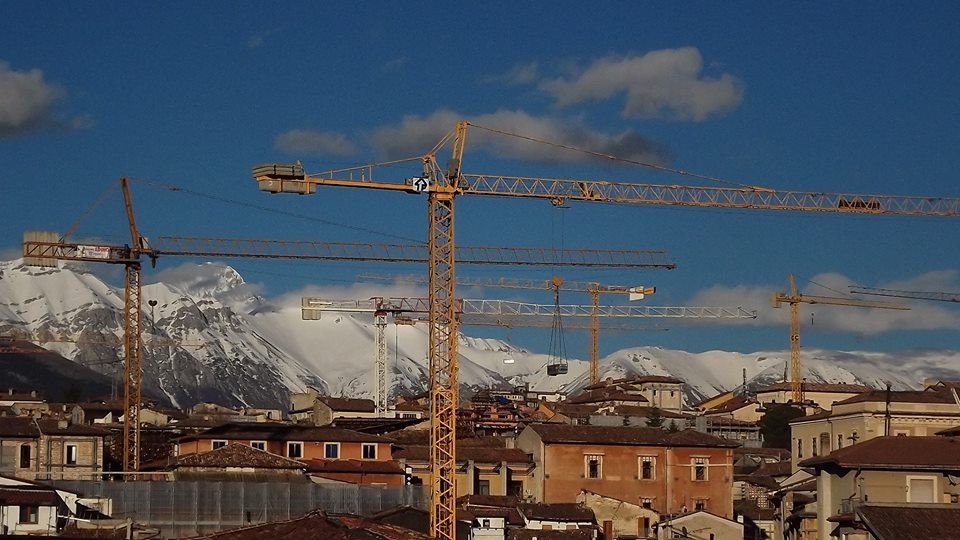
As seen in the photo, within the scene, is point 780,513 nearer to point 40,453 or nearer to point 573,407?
point 40,453

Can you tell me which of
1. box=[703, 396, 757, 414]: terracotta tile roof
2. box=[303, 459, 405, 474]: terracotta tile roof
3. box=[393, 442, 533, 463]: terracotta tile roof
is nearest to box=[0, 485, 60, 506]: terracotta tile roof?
box=[303, 459, 405, 474]: terracotta tile roof

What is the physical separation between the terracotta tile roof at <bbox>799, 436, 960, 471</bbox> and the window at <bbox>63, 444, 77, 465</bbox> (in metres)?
37.9

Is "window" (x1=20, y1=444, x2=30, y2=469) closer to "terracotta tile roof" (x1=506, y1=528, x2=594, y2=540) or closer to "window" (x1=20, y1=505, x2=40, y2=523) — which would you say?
"terracotta tile roof" (x1=506, y1=528, x2=594, y2=540)

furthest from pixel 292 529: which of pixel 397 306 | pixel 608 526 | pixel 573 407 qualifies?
pixel 397 306

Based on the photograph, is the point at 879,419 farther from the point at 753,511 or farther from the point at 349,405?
the point at 349,405

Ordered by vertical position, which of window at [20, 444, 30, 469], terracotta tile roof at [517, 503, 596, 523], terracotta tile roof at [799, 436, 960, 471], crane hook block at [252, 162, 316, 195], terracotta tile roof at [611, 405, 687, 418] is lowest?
terracotta tile roof at [517, 503, 596, 523]

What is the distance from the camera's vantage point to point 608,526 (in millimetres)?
77438

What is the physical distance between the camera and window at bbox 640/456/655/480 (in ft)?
281

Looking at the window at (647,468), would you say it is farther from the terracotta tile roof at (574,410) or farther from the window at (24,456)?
the terracotta tile roof at (574,410)

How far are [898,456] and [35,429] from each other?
140ft

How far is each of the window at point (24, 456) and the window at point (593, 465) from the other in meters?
25.7

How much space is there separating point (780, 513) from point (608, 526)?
7524 mm

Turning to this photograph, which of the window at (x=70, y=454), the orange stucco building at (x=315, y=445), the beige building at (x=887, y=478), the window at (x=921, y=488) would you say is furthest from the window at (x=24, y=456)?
the window at (x=921, y=488)

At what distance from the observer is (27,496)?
54.4 meters
